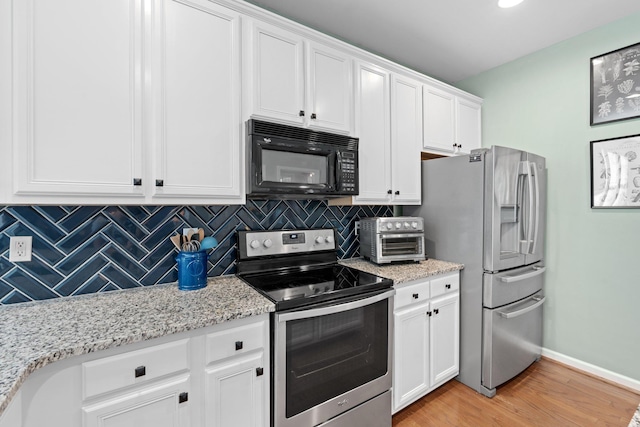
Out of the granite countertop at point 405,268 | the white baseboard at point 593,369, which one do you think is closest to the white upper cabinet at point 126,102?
the granite countertop at point 405,268

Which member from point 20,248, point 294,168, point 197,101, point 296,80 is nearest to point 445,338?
point 294,168

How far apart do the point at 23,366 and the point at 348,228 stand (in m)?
2.06

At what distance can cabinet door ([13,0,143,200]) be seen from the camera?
3.85 ft

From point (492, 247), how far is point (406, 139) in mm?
1067

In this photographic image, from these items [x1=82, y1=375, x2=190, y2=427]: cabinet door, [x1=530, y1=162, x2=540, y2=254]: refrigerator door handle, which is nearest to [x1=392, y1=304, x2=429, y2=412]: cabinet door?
[x1=530, y1=162, x2=540, y2=254]: refrigerator door handle

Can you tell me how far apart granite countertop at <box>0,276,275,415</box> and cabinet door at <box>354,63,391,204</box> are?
1185 mm

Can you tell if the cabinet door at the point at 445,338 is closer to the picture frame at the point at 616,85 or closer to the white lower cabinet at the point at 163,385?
the white lower cabinet at the point at 163,385

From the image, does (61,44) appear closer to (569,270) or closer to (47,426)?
(47,426)

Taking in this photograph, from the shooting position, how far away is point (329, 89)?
1998mm

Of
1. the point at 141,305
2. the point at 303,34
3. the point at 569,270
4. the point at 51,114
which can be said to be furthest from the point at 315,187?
the point at 569,270

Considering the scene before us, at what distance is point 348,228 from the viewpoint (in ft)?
8.39

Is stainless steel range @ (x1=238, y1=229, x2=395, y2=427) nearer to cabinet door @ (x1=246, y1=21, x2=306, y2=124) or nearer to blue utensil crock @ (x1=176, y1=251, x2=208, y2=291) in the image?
blue utensil crock @ (x1=176, y1=251, x2=208, y2=291)

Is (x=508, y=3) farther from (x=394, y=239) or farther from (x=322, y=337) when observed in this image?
(x=322, y=337)

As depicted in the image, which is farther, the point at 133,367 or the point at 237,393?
the point at 237,393
